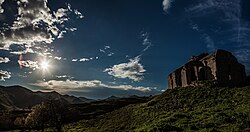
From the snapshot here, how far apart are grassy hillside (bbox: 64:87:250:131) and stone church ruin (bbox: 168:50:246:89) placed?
19.7 ft

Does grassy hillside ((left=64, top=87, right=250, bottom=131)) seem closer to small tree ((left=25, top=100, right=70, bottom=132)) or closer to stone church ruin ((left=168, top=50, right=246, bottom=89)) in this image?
stone church ruin ((left=168, top=50, right=246, bottom=89))

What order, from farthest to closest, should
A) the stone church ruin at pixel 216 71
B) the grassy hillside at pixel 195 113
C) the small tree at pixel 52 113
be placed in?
the stone church ruin at pixel 216 71
the small tree at pixel 52 113
the grassy hillside at pixel 195 113

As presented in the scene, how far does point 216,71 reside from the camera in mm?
65438

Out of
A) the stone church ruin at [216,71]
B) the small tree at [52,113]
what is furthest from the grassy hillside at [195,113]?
the small tree at [52,113]

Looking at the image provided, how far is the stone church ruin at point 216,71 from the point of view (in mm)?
65438

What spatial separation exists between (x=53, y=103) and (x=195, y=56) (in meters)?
49.3

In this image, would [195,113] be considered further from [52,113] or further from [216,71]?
[52,113]

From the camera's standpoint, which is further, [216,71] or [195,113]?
[216,71]

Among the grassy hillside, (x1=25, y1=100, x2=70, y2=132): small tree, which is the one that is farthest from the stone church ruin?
(x1=25, y1=100, x2=70, y2=132): small tree

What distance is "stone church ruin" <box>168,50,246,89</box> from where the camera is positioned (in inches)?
2576

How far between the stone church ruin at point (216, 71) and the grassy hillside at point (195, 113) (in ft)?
19.7

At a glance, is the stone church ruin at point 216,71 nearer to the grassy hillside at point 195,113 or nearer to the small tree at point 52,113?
the grassy hillside at point 195,113

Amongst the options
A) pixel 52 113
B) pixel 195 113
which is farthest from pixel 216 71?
pixel 52 113

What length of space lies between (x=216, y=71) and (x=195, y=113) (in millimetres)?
25083
